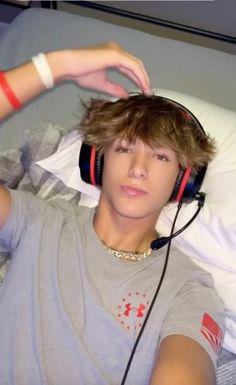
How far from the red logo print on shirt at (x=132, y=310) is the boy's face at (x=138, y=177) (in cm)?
18

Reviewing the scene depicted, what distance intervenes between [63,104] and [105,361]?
878mm

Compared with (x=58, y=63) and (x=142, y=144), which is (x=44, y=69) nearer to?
(x=58, y=63)

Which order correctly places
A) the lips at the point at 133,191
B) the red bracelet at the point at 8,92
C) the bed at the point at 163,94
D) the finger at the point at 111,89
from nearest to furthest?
the red bracelet at the point at 8,92 → the finger at the point at 111,89 → the lips at the point at 133,191 → the bed at the point at 163,94

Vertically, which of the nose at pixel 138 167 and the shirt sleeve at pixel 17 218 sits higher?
the nose at pixel 138 167

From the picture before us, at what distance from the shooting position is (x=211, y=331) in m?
1.10

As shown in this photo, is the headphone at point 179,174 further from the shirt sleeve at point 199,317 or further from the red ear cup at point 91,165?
the shirt sleeve at point 199,317

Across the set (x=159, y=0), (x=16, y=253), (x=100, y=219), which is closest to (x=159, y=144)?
(x=100, y=219)

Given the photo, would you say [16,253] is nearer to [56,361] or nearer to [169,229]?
[56,361]

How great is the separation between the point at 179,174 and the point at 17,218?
15.0 inches

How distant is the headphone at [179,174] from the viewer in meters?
1.21

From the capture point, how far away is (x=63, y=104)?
168 centimetres

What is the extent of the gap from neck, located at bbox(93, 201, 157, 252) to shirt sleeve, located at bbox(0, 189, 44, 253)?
165mm

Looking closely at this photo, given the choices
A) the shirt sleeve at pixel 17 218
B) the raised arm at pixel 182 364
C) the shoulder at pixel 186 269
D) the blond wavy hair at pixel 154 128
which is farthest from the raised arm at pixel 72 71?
the raised arm at pixel 182 364

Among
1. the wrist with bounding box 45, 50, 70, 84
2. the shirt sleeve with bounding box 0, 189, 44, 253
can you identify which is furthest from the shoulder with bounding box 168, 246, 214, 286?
the wrist with bounding box 45, 50, 70, 84
